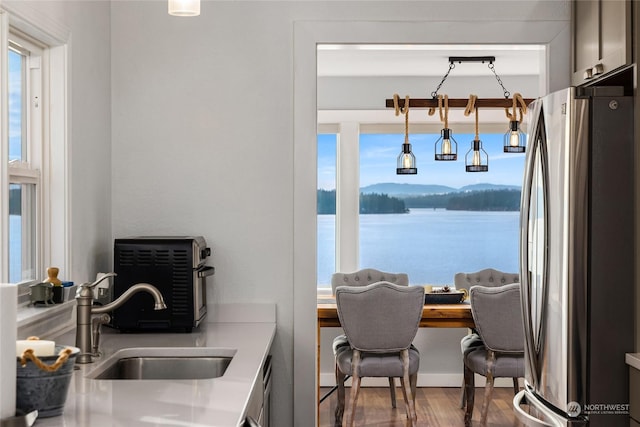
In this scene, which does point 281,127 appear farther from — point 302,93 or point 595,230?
point 595,230

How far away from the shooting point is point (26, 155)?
2549 mm

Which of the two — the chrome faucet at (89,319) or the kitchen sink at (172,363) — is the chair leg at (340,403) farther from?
the chrome faucet at (89,319)

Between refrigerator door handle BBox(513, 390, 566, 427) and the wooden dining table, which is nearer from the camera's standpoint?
refrigerator door handle BBox(513, 390, 566, 427)

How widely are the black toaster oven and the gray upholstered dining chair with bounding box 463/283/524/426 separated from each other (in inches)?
88.4

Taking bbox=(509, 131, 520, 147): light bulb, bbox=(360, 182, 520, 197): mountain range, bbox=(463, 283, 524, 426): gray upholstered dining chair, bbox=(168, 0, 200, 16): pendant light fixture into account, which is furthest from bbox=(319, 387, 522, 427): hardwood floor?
bbox=(168, 0, 200, 16): pendant light fixture

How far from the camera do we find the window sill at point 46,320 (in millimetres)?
2191

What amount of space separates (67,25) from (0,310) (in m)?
1.46

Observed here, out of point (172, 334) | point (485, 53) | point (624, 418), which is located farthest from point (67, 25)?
point (485, 53)

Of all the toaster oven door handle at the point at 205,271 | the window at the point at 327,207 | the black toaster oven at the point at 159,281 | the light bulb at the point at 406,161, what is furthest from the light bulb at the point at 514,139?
the black toaster oven at the point at 159,281

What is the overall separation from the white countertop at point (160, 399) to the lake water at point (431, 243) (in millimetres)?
3776

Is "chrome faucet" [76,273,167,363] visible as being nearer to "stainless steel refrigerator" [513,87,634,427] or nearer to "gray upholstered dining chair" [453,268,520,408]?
"stainless steel refrigerator" [513,87,634,427]

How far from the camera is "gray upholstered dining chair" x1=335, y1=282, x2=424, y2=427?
14.3ft

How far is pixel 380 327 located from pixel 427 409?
118 cm

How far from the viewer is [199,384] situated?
1887 mm
